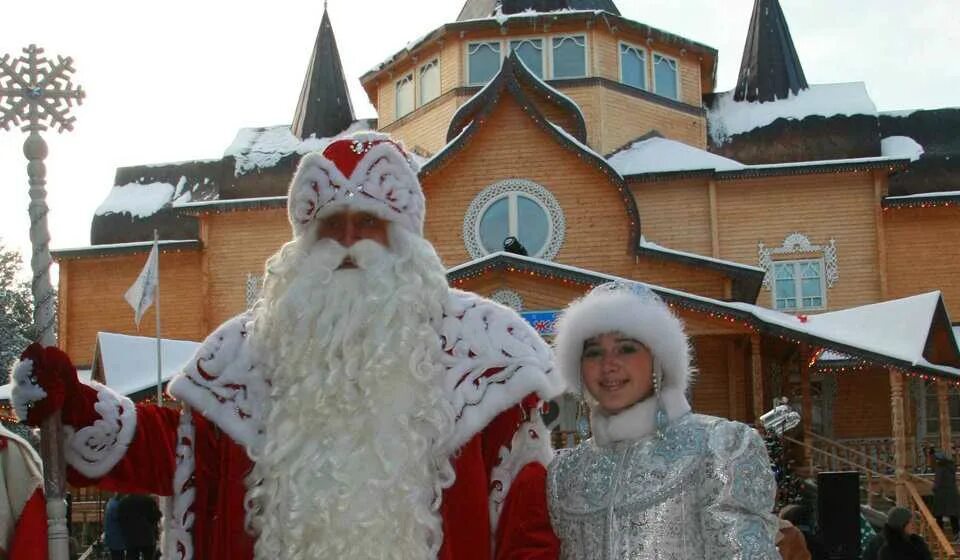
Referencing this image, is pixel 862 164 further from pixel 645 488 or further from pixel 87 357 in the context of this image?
pixel 645 488

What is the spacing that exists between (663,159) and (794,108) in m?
4.27

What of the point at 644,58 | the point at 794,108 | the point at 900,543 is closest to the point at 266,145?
the point at 644,58

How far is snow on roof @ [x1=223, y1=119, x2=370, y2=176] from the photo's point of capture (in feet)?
85.1

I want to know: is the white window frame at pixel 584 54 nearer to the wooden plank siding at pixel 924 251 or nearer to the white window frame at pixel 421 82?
the white window frame at pixel 421 82

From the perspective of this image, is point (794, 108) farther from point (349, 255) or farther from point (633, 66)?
point (349, 255)

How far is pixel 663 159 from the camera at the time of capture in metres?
23.1

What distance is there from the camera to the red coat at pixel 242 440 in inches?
163

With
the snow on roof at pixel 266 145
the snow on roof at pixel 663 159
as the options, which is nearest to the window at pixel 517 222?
the snow on roof at pixel 663 159

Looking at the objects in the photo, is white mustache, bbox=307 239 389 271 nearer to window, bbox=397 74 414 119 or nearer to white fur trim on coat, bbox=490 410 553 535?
white fur trim on coat, bbox=490 410 553 535

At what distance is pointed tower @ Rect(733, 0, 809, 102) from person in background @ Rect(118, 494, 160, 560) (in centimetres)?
1851

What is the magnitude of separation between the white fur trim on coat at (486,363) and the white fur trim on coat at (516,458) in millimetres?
130

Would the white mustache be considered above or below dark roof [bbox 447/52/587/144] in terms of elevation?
below

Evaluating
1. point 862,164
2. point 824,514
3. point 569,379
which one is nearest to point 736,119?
point 862,164

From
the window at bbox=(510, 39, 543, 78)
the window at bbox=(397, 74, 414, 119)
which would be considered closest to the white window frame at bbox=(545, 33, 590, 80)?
the window at bbox=(510, 39, 543, 78)
